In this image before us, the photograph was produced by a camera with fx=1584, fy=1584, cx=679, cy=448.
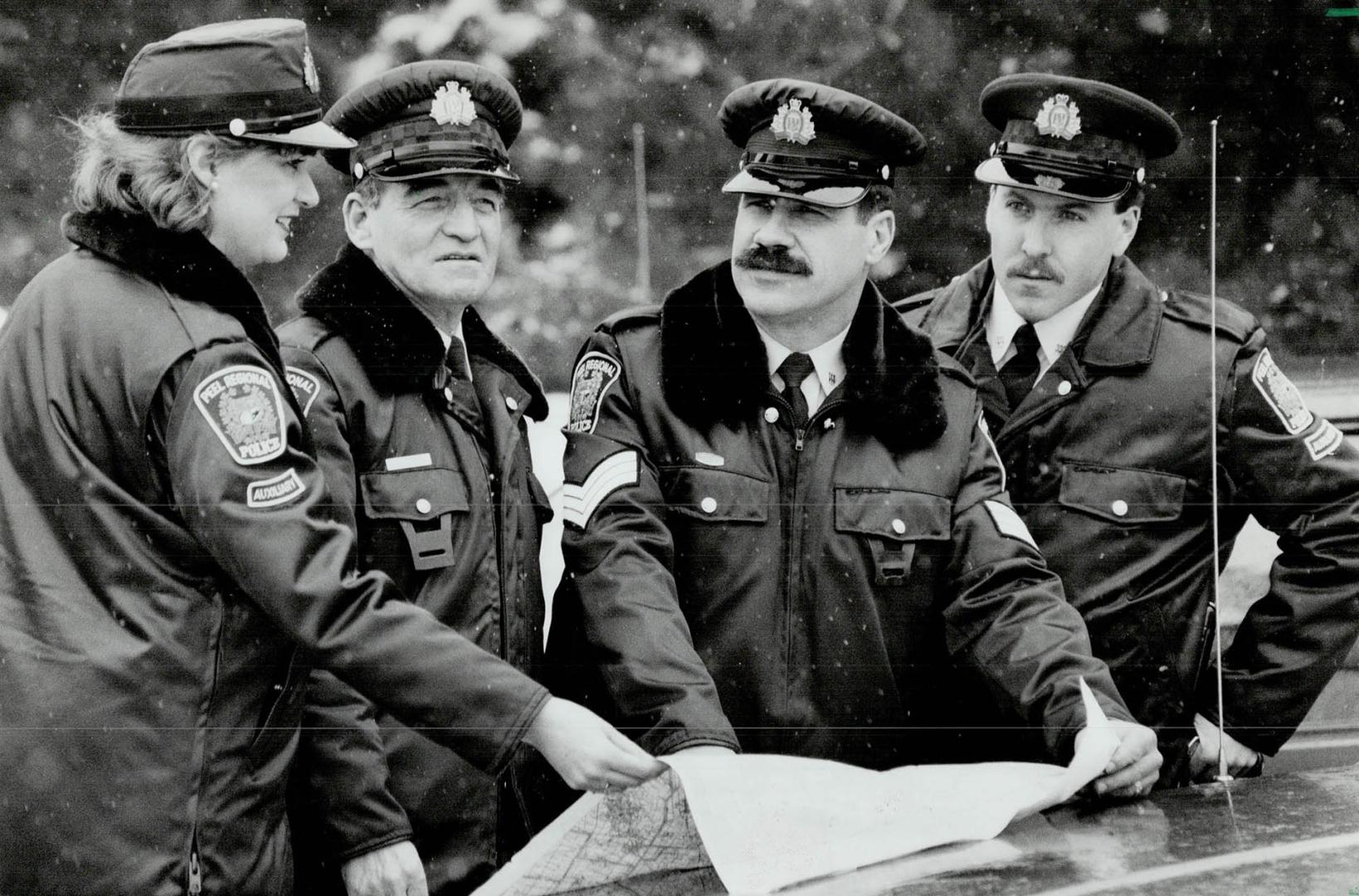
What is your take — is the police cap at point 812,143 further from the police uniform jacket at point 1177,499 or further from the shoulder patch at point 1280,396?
the shoulder patch at point 1280,396

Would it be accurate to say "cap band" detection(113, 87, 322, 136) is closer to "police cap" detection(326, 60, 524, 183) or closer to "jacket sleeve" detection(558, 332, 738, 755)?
"police cap" detection(326, 60, 524, 183)

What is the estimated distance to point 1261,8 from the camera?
12.3ft

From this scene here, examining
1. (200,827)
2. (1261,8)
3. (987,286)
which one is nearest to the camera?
(200,827)

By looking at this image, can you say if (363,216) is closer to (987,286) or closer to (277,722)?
(277,722)

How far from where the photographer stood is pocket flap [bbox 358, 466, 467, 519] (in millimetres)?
2135

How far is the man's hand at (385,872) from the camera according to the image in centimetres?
204

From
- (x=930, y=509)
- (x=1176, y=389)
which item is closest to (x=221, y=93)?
(x=930, y=509)

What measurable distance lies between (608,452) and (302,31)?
2.39 feet

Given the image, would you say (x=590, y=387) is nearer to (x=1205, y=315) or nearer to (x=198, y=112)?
(x=198, y=112)

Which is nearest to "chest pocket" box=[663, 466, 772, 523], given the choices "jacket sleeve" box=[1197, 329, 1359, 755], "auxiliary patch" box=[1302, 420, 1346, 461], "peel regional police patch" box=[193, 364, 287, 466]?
"peel regional police patch" box=[193, 364, 287, 466]

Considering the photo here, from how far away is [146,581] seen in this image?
1.72 metres

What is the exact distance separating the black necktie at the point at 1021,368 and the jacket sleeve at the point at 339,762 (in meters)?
1.24

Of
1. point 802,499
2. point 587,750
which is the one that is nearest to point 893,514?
point 802,499

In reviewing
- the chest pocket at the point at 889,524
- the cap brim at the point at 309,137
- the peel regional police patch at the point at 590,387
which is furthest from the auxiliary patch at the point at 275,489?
the chest pocket at the point at 889,524
